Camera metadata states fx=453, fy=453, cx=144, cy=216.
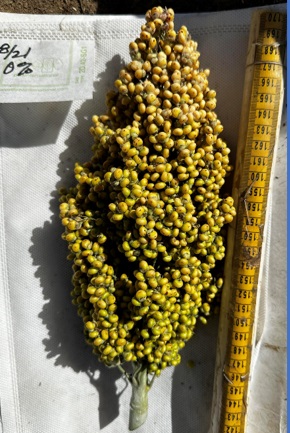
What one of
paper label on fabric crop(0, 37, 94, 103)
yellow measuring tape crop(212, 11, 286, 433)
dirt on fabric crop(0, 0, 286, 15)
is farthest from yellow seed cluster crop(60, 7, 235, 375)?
dirt on fabric crop(0, 0, 286, 15)

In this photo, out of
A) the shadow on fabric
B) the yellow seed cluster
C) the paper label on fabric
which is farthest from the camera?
the shadow on fabric

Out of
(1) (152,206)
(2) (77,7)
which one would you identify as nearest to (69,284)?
(1) (152,206)

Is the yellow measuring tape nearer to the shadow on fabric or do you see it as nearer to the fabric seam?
the shadow on fabric

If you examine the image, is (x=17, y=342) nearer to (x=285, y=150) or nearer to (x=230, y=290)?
(x=230, y=290)

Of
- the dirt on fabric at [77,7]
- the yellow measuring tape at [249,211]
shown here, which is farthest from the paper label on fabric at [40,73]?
the yellow measuring tape at [249,211]

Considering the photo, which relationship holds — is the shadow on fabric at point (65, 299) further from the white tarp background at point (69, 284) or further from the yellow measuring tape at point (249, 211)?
the yellow measuring tape at point (249, 211)

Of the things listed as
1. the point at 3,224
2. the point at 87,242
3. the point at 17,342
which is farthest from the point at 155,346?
the point at 3,224
